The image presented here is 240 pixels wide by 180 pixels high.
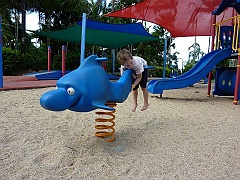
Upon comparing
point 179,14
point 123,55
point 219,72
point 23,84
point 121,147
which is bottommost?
point 121,147

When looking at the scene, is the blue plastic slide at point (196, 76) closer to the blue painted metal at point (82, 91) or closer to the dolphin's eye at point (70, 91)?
the blue painted metal at point (82, 91)

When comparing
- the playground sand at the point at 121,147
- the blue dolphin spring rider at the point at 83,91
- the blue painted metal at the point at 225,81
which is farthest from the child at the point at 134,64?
the blue painted metal at the point at 225,81

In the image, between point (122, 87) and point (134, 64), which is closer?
point (122, 87)

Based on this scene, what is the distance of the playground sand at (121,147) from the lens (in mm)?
2471

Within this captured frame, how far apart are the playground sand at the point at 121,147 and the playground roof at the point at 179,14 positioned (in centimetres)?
662

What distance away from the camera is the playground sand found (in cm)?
247

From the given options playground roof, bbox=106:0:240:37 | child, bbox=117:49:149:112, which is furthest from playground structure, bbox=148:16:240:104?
child, bbox=117:49:149:112

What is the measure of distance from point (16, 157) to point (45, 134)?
2.56 feet

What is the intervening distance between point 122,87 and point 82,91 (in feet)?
2.66

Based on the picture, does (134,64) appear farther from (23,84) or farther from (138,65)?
(23,84)

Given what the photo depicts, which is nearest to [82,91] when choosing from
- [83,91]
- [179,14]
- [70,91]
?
[83,91]

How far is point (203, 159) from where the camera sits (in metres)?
2.77

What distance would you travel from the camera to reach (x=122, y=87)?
3.07m

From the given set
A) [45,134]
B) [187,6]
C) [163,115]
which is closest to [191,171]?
[45,134]
